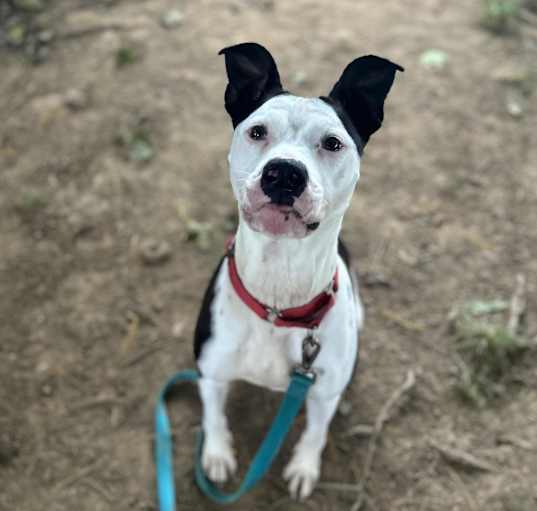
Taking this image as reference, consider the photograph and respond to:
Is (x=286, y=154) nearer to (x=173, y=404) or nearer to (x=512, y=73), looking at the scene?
(x=173, y=404)

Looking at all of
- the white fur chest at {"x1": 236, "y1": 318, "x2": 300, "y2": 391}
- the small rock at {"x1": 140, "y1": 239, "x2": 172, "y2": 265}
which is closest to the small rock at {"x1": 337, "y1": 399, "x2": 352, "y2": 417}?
the white fur chest at {"x1": 236, "y1": 318, "x2": 300, "y2": 391}

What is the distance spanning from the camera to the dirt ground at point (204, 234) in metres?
2.95

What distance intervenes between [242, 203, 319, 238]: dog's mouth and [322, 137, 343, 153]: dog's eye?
231mm

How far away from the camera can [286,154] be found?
1.80 meters

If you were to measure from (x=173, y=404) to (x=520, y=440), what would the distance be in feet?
5.24

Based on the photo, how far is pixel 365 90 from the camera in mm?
1998

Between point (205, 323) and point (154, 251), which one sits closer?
point (205, 323)

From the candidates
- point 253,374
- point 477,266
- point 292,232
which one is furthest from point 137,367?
point 477,266

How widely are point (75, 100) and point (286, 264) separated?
2.87 metres

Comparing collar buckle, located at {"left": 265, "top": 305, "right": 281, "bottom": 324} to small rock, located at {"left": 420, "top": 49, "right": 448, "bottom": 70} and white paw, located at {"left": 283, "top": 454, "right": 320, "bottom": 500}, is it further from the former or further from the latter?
small rock, located at {"left": 420, "top": 49, "right": 448, "bottom": 70}

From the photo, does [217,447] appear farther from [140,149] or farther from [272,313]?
[140,149]

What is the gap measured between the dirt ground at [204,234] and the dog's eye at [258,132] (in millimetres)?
1580

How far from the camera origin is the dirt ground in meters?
2.95

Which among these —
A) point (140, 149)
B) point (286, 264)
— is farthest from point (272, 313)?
point (140, 149)
